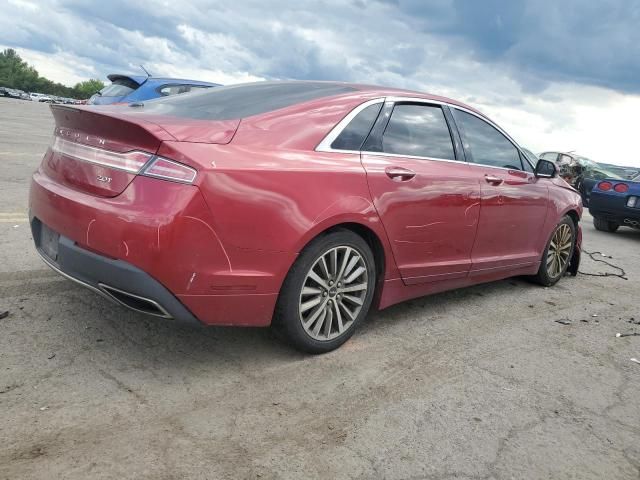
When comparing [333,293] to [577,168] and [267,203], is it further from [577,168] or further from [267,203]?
[577,168]

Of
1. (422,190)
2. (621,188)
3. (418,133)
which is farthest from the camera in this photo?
(621,188)

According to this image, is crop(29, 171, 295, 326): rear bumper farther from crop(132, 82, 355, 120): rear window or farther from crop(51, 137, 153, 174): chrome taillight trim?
crop(132, 82, 355, 120): rear window

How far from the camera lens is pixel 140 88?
9.70 metres

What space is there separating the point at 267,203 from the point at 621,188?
939cm

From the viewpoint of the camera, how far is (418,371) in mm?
3314

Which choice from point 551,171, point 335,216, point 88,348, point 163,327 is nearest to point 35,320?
point 88,348

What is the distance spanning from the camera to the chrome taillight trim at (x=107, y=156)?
2.69m

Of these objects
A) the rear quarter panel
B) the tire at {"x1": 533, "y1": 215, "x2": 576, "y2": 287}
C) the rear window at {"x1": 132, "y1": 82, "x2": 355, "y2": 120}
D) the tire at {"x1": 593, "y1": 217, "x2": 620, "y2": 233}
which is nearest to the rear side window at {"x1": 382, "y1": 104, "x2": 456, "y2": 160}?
the rear window at {"x1": 132, "y1": 82, "x2": 355, "y2": 120}

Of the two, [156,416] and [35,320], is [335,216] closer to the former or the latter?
[156,416]

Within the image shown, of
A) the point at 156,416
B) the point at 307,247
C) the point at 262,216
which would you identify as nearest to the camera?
the point at 156,416

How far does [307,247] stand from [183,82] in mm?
8138

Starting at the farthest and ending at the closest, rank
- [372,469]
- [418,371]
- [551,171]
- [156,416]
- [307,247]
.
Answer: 1. [551,171]
2. [418,371]
3. [307,247]
4. [156,416]
5. [372,469]

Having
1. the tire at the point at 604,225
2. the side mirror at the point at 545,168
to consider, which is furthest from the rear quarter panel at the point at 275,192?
the tire at the point at 604,225

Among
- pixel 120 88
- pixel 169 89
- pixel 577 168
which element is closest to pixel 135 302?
pixel 169 89
